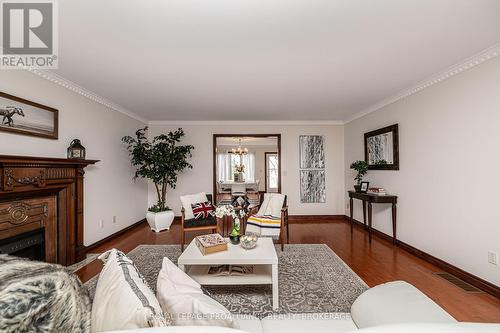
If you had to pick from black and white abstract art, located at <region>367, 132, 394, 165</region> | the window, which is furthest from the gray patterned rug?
the window

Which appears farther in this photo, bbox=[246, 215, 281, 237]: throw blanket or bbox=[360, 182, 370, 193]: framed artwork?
bbox=[360, 182, 370, 193]: framed artwork

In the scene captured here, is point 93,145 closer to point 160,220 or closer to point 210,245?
point 160,220

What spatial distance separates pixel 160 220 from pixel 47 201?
2057 mm

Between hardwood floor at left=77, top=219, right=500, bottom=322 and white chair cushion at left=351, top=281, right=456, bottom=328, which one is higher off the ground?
white chair cushion at left=351, top=281, right=456, bottom=328

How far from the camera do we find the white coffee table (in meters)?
2.13

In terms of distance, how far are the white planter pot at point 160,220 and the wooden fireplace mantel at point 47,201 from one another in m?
1.42

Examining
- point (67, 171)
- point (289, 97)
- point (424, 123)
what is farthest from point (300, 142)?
point (67, 171)

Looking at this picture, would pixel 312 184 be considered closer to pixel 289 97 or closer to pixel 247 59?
pixel 289 97

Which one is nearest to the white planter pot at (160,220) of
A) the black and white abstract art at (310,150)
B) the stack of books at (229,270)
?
the stack of books at (229,270)

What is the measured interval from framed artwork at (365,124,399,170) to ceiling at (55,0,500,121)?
26.7 inches

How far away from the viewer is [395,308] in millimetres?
1164

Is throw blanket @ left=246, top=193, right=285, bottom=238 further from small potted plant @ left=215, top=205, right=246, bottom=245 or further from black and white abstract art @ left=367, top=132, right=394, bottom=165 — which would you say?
black and white abstract art @ left=367, top=132, right=394, bottom=165

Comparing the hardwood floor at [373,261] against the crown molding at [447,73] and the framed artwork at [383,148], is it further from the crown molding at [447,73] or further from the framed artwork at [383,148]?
the crown molding at [447,73]

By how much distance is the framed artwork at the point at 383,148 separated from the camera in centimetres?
376
